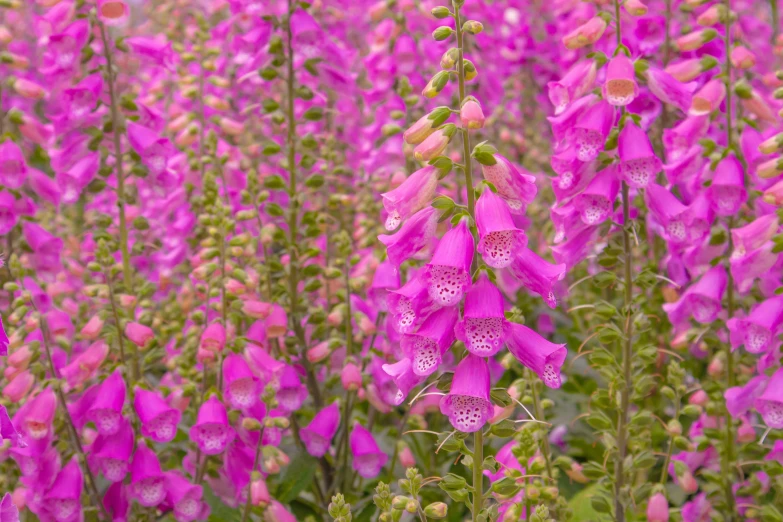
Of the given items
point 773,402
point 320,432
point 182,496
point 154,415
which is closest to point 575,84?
point 773,402

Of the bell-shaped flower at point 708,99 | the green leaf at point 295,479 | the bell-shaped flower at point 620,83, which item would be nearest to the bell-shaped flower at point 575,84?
the bell-shaped flower at point 620,83

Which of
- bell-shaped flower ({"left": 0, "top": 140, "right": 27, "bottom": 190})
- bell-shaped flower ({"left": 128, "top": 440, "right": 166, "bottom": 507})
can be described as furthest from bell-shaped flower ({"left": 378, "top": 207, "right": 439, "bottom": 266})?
bell-shaped flower ({"left": 0, "top": 140, "right": 27, "bottom": 190})

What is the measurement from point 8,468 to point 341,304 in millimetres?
1153

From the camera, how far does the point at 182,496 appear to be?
96.7 inches

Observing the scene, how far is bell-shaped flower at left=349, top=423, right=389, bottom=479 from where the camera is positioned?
276 cm

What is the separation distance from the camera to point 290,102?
2998 millimetres

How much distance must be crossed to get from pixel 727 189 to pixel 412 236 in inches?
49.4

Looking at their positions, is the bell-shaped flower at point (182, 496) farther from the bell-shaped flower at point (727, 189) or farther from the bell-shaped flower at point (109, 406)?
the bell-shaped flower at point (727, 189)

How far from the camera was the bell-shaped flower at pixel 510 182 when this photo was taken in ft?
5.75

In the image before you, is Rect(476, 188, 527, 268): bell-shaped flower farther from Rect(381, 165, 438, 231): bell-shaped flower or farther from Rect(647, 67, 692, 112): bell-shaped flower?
Rect(647, 67, 692, 112): bell-shaped flower

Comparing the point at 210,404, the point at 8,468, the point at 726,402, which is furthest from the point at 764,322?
the point at 8,468

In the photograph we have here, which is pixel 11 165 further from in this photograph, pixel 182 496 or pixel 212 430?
pixel 182 496

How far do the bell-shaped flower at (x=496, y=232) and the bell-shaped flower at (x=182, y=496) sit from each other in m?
1.27

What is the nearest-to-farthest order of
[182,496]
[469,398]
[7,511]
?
[7,511] < [469,398] < [182,496]
